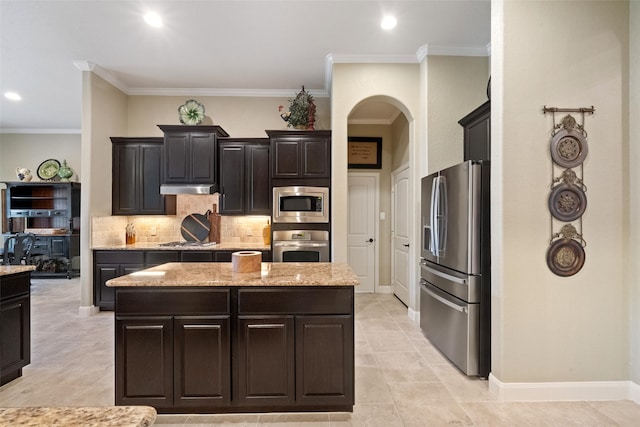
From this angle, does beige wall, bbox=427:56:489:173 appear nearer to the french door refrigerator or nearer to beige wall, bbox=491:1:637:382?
the french door refrigerator

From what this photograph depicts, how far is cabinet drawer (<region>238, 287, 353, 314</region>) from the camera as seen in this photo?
2105 millimetres

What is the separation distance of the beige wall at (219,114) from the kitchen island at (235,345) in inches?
133

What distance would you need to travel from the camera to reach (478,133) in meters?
3.20

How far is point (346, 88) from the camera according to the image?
3.96 m

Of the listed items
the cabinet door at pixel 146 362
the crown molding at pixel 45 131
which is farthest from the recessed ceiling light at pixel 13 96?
the cabinet door at pixel 146 362

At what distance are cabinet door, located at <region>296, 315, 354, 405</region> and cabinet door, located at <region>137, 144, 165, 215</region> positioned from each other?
3475mm

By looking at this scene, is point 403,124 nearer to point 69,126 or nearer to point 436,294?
point 436,294

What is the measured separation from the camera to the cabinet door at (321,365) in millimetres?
2096

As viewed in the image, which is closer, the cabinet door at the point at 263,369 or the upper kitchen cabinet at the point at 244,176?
the cabinet door at the point at 263,369

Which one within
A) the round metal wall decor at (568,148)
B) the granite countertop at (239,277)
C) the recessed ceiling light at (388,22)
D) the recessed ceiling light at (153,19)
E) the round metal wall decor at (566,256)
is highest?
the recessed ceiling light at (153,19)

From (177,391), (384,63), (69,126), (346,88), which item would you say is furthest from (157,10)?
(69,126)

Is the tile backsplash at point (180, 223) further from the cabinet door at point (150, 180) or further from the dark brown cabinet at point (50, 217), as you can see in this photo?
the dark brown cabinet at point (50, 217)

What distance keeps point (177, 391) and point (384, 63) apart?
3.90 metres

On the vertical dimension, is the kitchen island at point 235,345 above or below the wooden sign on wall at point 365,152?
below
